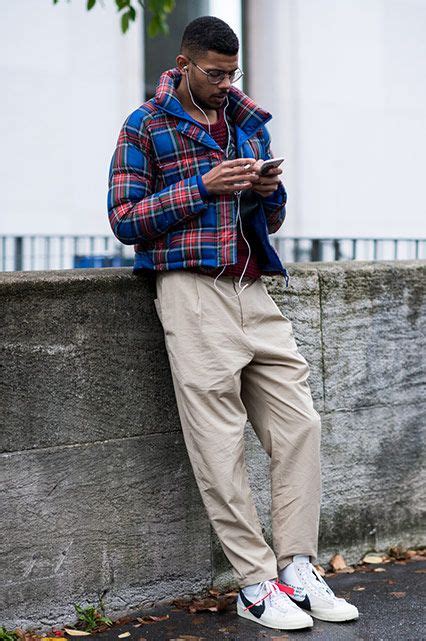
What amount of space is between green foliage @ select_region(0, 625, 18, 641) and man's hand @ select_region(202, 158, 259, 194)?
1.66 metres

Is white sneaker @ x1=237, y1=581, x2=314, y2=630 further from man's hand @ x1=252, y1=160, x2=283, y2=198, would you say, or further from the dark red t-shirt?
man's hand @ x1=252, y1=160, x2=283, y2=198

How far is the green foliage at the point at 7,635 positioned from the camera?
12.7ft

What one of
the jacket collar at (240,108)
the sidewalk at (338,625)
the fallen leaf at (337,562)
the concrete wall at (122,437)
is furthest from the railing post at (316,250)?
the jacket collar at (240,108)

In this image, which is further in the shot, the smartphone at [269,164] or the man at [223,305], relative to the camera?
the man at [223,305]

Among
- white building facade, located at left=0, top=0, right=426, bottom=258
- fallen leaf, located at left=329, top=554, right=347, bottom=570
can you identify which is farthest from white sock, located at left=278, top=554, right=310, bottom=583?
white building facade, located at left=0, top=0, right=426, bottom=258

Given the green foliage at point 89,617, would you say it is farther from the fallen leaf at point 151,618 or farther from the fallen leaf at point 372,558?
the fallen leaf at point 372,558

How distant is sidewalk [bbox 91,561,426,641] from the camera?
397 centimetres

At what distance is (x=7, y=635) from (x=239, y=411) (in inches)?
43.7

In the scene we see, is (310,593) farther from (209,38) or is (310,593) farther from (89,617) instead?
(209,38)

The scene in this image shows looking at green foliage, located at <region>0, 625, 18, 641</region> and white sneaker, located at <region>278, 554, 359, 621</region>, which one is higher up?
white sneaker, located at <region>278, 554, 359, 621</region>

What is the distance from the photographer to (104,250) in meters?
11.9

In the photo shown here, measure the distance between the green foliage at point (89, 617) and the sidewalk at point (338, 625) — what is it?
6cm

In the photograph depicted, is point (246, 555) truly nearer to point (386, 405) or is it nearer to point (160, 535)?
point (160, 535)

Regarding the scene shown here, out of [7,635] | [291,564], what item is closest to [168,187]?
[291,564]
